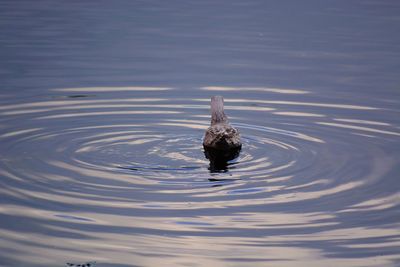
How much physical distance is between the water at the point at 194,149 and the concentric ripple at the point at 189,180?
0.03 metres

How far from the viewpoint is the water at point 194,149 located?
32.7ft

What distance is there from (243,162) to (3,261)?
4.77 m

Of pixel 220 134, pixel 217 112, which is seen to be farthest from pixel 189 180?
pixel 217 112

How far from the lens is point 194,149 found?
45.1ft

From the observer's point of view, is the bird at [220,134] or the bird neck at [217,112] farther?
the bird neck at [217,112]

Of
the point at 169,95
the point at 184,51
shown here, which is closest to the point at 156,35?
the point at 184,51

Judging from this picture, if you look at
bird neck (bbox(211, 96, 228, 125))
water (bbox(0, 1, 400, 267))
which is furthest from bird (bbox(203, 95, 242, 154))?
water (bbox(0, 1, 400, 267))

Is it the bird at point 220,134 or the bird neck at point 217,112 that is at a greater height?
the bird neck at point 217,112

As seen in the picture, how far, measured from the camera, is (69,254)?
9.45 metres

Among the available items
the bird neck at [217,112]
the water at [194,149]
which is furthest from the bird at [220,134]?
the water at [194,149]

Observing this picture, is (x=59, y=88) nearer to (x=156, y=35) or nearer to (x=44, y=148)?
(x=44, y=148)

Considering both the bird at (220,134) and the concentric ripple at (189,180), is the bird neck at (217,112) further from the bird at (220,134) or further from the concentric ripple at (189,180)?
the concentric ripple at (189,180)

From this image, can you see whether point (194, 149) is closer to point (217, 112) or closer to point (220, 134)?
point (220, 134)

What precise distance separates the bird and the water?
277mm
